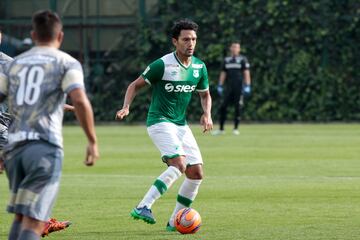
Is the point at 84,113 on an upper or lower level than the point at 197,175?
upper

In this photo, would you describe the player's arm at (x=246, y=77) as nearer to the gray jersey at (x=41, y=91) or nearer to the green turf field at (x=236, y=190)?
the green turf field at (x=236, y=190)

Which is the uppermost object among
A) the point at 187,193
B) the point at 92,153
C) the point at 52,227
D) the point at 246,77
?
the point at 92,153

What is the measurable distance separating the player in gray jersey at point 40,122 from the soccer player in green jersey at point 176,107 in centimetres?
367

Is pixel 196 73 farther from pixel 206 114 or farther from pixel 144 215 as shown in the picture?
pixel 144 215

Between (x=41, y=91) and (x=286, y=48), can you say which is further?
(x=286, y=48)

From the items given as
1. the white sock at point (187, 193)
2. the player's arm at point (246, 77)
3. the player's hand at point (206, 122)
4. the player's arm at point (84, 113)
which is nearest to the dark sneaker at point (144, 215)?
the white sock at point (187, 193)

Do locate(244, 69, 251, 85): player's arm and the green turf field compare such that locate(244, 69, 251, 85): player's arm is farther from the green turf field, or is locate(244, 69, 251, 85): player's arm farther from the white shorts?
the white shorts

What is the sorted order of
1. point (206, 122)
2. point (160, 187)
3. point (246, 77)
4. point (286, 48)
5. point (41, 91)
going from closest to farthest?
1. point (41, 91)
2. point (160, 187)
3. point (206, 122)
4. point (246, 77)
5. point (286, 48)

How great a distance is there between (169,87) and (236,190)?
3.51 metres

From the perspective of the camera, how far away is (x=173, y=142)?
37.4ft

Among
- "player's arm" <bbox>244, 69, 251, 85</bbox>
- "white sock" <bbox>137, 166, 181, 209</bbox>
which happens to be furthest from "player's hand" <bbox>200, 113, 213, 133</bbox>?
"player's arm" <bbox>244, 69, 251, 85</bbox>

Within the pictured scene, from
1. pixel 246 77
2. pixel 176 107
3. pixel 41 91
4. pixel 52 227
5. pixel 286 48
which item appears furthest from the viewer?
pixel 286 48

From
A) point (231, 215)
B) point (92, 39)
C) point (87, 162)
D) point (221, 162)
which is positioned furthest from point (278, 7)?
point (87, 162)

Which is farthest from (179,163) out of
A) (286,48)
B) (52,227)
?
(286,48)
